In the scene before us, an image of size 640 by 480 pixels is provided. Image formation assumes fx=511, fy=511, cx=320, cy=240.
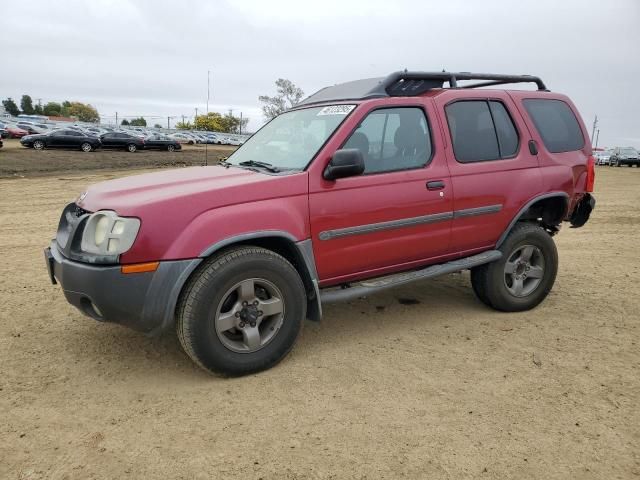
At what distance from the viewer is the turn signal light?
306 centimetres

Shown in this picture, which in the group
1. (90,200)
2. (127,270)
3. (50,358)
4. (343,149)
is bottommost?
(50,358)

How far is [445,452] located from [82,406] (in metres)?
2.14

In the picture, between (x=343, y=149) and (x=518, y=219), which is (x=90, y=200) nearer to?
(x=343, y=149)

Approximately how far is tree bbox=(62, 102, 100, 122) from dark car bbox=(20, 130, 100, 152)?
90565 mm

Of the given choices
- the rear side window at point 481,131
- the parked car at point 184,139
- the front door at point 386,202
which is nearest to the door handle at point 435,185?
the front door at point 386,202

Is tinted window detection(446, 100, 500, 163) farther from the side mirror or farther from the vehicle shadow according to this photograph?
the vehicle shadow

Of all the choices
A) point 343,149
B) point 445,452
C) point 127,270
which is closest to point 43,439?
point 127,270

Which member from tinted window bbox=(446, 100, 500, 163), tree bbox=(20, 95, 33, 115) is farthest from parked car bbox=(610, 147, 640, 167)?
tree bbox=(20, 95, 33, 115)

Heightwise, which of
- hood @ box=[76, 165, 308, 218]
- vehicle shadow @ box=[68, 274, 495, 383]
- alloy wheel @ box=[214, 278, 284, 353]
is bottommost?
vehicle shadow @ box=[68, 274, 495, 383]

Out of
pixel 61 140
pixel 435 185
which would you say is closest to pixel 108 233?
pixel 435 185

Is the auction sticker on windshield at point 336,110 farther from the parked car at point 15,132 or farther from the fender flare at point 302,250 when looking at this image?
the parked car at point 15,132

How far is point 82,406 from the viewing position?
310 cm

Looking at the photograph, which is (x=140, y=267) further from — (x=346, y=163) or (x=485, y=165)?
(x=485, y=165)

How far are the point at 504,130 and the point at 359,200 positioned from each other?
1.73 meters
